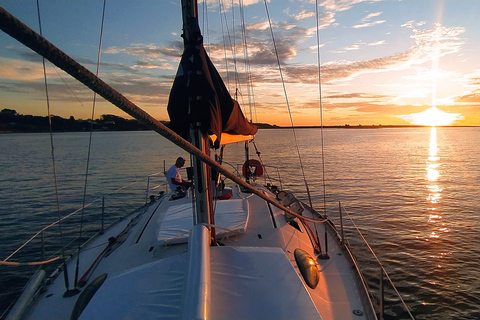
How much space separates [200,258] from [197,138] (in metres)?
1.94

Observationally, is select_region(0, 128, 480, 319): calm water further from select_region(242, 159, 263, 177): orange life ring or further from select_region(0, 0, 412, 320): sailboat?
select_region(242, 159, 263, 177): orange life ring

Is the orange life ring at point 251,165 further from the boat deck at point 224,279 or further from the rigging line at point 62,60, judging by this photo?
the rigging line at point 62,60

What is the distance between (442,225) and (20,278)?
15186mm

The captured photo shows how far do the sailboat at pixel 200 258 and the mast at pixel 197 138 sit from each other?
2 cm

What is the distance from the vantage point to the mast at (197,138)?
14.4 ft

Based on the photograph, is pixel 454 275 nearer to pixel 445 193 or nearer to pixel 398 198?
pixel 398 198

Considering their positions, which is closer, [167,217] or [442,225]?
[167,217]

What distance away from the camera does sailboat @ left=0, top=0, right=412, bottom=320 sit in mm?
2592

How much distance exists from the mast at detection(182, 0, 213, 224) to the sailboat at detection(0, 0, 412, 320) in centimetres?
2

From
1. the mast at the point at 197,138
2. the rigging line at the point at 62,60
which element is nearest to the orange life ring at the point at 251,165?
the mast at the point at 197,138

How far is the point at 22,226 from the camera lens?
13055 mm

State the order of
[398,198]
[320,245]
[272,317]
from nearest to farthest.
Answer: [272,317] → [320,245] → [398,198]

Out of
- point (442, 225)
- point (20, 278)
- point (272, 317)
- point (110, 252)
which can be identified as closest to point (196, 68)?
point (272, 317)

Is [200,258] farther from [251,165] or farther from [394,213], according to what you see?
[394,213]
